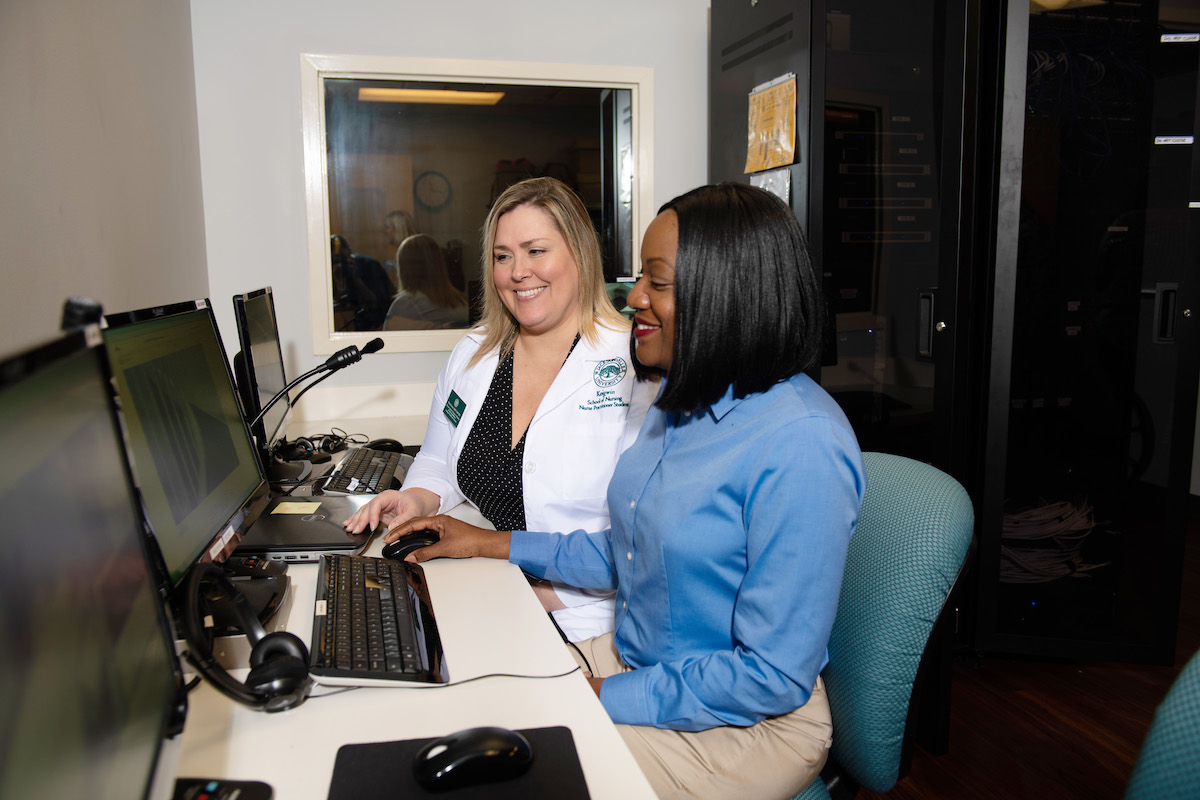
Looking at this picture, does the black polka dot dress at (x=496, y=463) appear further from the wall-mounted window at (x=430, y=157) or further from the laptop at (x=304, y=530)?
the wall-mounted window at (x=430, y=157)

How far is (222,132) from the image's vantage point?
8.45 ft

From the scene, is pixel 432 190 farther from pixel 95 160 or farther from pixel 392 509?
pixel 392 509

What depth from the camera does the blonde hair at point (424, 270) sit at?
2.79 m

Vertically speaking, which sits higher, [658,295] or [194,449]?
[658,295]

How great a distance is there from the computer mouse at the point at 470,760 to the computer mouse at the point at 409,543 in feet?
2.04

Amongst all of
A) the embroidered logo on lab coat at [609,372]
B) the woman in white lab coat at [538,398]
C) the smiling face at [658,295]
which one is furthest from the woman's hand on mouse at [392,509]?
the smiling face at [658,295]

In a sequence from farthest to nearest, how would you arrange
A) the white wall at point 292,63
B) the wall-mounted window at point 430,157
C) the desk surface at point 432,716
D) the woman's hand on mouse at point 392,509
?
1. the wall-mounted window at point 430,157
2. the white wall at point 292,63
3. the woman's hand on mouse at point 392,509
4. the desk surface at point 432,716

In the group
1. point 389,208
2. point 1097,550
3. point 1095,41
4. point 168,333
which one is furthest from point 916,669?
point 389,208

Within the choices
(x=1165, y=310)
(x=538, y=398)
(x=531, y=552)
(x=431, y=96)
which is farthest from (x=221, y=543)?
(x=1165, y=310)

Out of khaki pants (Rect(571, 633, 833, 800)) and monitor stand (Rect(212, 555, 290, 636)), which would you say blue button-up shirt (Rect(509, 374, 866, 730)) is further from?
monitor stand (Rect(212, 555, 290, 636))

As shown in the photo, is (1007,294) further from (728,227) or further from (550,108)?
(550,108)

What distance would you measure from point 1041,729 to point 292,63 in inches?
120

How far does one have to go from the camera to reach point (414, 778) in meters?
0.74

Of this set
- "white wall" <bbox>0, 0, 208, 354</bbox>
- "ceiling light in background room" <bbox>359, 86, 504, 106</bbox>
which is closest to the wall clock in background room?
"ceiling light in background room" <bbox>359, 86, 504, 106</bbox>
